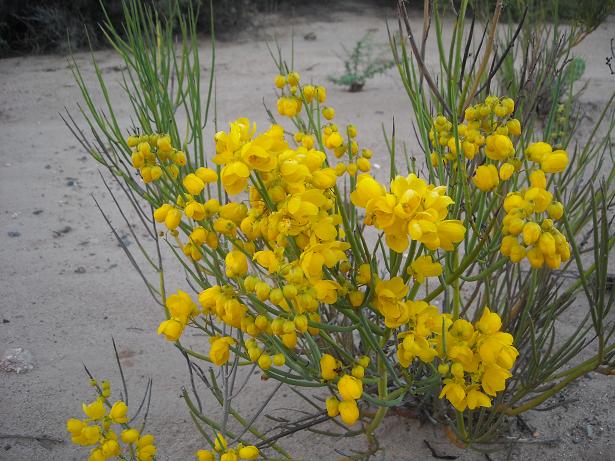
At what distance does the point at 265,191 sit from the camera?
83 cm

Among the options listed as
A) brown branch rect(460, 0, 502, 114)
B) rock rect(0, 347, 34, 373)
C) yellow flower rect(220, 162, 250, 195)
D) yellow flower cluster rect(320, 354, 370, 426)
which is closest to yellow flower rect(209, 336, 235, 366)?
yellow flower cluster rect(320, 354, 370, 426)

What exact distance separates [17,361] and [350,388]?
1297 mm

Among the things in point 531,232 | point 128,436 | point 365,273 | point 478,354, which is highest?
point 531,232

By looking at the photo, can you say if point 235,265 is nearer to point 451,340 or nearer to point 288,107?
point 451,340

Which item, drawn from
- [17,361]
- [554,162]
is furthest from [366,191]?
[17,361]

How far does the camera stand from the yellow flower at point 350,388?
3.00ft

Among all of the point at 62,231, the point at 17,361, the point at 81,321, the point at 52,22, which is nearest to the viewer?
the point at 17,361

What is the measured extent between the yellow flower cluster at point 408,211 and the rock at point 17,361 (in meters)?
1.40

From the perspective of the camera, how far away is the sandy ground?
1.48m

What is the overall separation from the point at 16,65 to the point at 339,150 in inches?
206

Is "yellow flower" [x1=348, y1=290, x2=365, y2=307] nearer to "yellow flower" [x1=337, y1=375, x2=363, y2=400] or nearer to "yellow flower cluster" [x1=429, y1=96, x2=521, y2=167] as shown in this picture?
"yellow flower" [x1=337, y1=375, x2=363, y2=400]

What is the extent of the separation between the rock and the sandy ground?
0.08ft

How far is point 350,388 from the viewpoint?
0.92 m

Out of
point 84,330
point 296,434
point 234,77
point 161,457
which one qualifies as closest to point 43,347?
point 84,330
